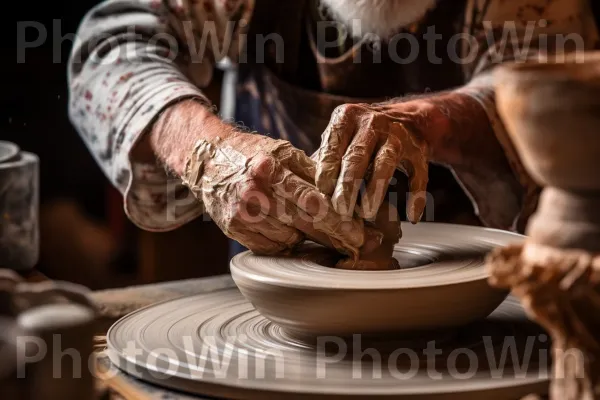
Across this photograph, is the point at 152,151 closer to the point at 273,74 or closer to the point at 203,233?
the point at 273,74

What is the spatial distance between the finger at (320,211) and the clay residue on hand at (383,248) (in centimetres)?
2

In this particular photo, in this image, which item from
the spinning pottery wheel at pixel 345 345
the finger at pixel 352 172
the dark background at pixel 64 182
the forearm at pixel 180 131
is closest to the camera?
the spinning pottery wheel at pixel 345 345

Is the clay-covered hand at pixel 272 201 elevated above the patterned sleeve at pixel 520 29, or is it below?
below

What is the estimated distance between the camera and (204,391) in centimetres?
104

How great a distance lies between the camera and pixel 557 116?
670 millimetres

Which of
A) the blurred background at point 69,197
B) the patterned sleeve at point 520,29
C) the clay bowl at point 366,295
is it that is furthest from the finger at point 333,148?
the blurred background at point 69,197

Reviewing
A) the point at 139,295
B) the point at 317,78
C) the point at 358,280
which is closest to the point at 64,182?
the point at 317,78

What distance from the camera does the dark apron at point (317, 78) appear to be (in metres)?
1.90

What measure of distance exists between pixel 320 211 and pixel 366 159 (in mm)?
94

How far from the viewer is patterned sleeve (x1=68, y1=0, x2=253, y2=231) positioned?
1.73m

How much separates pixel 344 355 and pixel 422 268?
16cm

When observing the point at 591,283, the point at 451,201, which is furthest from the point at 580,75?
the point at 451,201

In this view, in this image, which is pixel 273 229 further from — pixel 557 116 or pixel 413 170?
pixel 557 116

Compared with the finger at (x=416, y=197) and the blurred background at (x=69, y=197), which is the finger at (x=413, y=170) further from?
the blurred background at (x=69, y=197)
